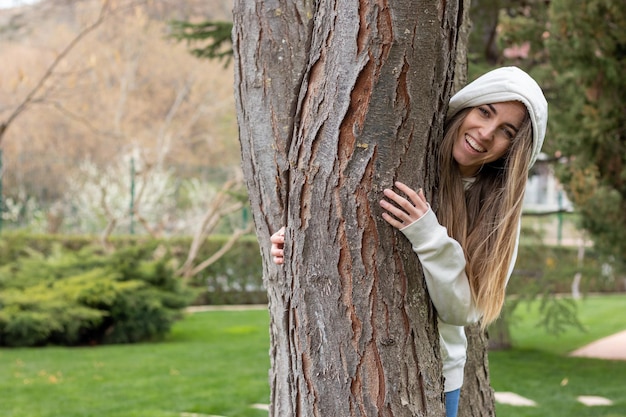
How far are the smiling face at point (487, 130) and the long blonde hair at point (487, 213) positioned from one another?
2 centimetres

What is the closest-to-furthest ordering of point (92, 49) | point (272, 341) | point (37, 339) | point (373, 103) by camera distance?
point (373, 103) < point (272, 341) < point (37, 339) < point (92, 49)

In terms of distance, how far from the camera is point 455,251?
188 centimetres

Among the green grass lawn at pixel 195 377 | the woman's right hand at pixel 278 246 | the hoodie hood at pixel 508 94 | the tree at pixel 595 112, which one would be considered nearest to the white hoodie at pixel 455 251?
the hoodie hood at pixel 508 94

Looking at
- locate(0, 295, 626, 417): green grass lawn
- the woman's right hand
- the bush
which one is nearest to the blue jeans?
the woman's right hand

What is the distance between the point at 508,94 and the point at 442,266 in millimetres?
499

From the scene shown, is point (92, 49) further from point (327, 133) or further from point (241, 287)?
point (327, 133)

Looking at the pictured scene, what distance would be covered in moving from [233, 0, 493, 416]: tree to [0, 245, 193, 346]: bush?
6675 mm

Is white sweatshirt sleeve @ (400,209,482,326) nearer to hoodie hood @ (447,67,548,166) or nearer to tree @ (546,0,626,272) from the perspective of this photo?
hoodie hood @ (447,67,548,166)

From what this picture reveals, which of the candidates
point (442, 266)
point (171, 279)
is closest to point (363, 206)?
point (442, 266)

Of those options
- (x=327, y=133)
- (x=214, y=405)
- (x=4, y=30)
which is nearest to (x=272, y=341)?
(x=327, y=133)

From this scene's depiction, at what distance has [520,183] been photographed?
2127 mm

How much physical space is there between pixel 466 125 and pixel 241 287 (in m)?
10.9

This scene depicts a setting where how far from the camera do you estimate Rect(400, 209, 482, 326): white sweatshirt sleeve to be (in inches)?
72.2

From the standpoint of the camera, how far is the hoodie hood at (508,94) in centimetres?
200
